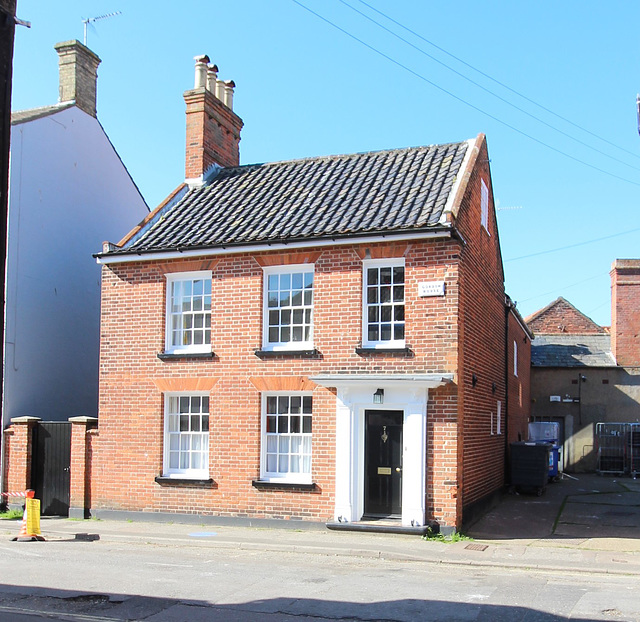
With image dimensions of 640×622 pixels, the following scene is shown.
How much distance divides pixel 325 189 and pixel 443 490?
7475 mm

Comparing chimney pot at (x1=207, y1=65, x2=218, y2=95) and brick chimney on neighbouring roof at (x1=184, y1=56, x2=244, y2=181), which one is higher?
chimney pot at (x1=207, y1=65, x2=218, y2=95)

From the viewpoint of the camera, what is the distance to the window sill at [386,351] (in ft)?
48.3

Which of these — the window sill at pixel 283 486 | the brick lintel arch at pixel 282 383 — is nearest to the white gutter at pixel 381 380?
the brick lintel arch at pixel 282 383

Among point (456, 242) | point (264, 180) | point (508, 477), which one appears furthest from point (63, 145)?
point (508, 477)

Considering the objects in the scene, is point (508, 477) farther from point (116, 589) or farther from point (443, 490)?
point (116, 589)

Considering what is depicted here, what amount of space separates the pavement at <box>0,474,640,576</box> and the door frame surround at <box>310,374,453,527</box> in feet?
1.95

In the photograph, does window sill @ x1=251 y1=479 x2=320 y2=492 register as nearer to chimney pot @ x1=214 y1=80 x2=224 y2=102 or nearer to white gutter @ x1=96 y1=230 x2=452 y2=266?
white gutter @ x1=96 y1=230 x2=452 y2=266

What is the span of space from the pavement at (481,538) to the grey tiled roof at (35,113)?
9938mm

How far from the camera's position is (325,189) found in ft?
58.2

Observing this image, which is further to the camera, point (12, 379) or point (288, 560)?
point (12, 379)

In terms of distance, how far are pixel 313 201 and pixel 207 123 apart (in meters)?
4.85

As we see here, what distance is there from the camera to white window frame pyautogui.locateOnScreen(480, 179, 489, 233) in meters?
17.9

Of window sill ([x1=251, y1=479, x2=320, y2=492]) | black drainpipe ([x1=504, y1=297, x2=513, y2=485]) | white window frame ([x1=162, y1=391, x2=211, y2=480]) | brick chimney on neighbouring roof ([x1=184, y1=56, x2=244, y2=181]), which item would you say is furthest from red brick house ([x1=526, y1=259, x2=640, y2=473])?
white window frame ([x1=162, y1=391, x2=211, y2=480])

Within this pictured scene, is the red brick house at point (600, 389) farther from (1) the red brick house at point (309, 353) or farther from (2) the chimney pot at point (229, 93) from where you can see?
(2) the chimney pot at point (229, 93)
